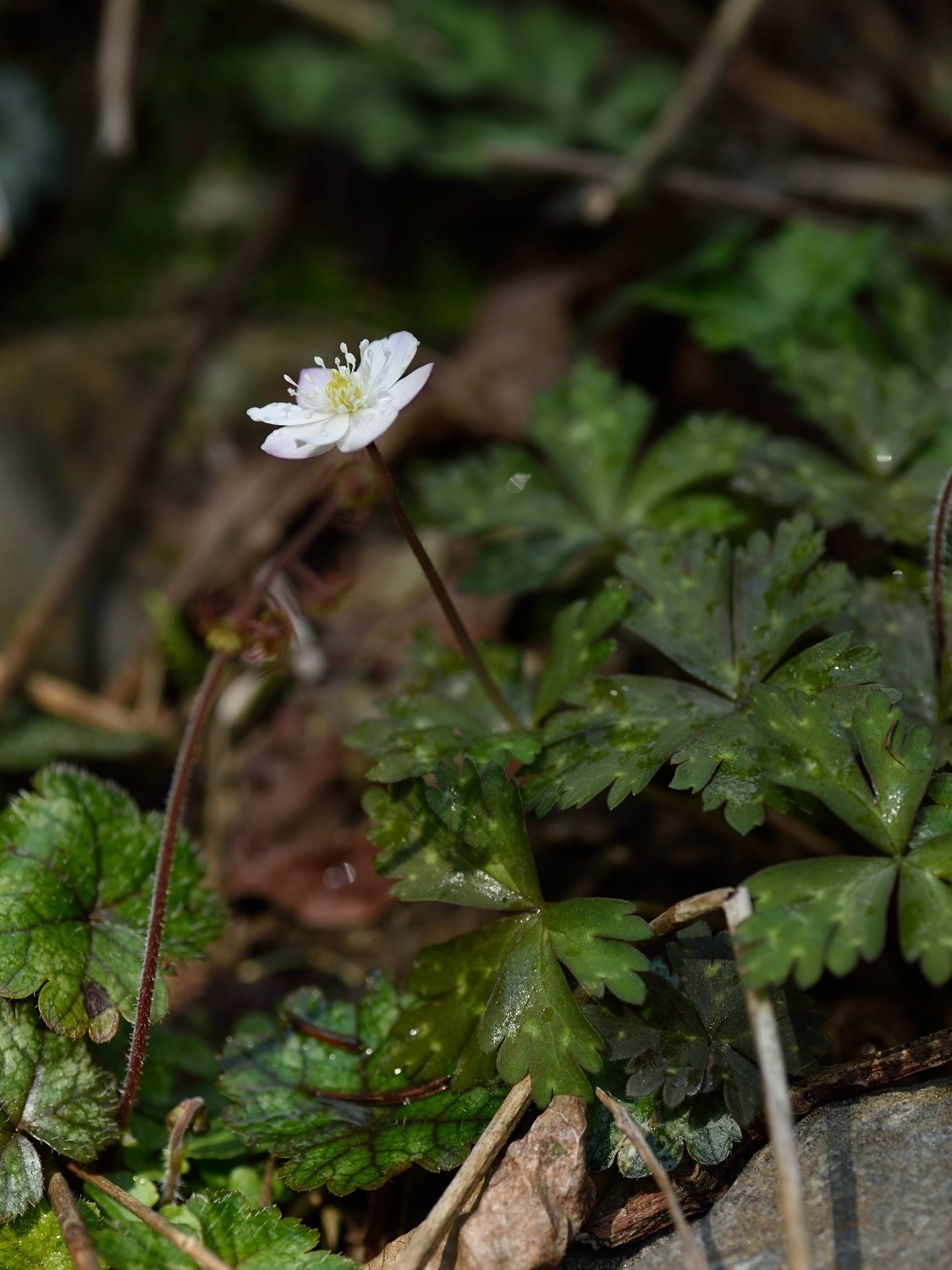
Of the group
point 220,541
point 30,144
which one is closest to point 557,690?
point 220,541

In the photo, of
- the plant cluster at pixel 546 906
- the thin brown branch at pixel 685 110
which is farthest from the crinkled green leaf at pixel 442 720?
the thin brown branch at pixel 685 110

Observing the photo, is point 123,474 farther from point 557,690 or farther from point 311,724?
point 557,690

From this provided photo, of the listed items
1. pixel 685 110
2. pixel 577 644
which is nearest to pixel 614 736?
pixel 577 644

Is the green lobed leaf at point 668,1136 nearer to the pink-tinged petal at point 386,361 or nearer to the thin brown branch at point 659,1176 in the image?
the thin brown branch at point 659,1176

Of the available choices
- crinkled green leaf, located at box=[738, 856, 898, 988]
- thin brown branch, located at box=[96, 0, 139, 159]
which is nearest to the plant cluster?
crinkled green leaf, located at box=[738, 856, 898, 988]

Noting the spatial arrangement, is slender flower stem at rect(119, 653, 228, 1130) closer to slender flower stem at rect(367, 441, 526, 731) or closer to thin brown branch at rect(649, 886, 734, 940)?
slender flower stem at rect(367, 441, 526, 731)
